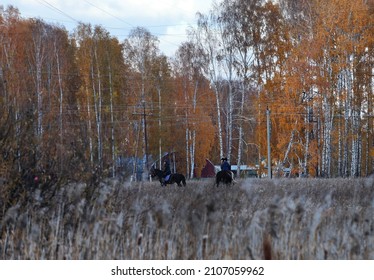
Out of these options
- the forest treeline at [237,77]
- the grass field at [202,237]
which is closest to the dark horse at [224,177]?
the forest treeline at [237,77]

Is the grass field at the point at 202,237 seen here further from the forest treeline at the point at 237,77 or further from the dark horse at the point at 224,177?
the forest treeline at the point at 237,77

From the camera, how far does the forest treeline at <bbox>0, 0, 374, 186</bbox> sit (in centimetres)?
2820

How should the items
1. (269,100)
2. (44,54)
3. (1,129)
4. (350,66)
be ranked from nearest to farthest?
(1,129) → (350,66) → (269,100) → (44,54)

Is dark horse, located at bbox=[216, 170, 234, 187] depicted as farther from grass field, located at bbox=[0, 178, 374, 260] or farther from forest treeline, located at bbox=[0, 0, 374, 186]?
grass field, located at bbox=[0, 178, 374, 260]

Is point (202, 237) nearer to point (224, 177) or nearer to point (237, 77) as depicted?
point (224, 177)

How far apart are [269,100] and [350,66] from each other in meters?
4.14

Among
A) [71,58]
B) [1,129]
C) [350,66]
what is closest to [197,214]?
[1,129]

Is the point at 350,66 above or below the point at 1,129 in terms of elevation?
above

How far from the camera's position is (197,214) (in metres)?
6.65

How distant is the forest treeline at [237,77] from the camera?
92.5 ft

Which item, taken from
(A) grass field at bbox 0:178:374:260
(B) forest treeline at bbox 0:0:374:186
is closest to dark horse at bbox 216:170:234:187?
(B) forest treeline at bbox 0:0:374:186

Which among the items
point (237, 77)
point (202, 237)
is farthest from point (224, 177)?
point (237, 77)

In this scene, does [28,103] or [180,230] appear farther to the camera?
[28,103]

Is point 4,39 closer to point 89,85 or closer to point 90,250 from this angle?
point 89,85
